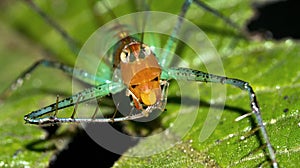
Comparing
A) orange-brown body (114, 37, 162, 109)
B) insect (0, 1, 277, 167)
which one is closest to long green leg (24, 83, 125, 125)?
insect (0, 1, 277, 167)

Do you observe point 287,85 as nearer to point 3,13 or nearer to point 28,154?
point 28,154

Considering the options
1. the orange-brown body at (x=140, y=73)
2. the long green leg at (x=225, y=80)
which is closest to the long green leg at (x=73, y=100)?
the orange-brown body at (x=140, y=73)

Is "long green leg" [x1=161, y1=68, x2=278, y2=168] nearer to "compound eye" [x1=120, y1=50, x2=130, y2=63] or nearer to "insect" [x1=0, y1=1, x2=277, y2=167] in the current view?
"insect" [x1=0, y1=1, x2=277, y2=167]

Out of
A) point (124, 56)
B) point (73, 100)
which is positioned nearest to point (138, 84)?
point (124, 56)

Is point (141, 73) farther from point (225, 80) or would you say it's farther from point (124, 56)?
point (225, 80)

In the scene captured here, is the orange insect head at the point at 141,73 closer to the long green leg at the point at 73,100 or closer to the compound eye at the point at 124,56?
the compound eye at the point at 124,56

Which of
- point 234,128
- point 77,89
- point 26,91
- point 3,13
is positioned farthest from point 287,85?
point 3,13
